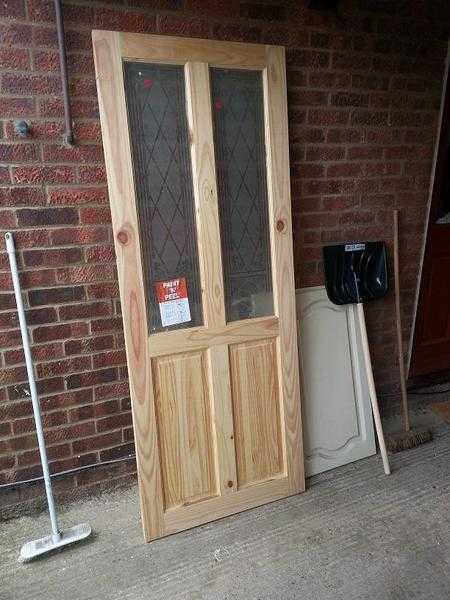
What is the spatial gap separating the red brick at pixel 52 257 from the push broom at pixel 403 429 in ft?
5.97

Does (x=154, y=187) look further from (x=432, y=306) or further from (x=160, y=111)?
(x=432, y=306)

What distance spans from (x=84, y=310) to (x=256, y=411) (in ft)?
3.24

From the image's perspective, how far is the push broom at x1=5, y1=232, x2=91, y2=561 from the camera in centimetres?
174

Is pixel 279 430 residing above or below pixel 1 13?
below

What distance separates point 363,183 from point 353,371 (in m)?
1.10

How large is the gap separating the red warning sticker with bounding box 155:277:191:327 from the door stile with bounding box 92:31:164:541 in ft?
0.30

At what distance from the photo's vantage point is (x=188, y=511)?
2.00m

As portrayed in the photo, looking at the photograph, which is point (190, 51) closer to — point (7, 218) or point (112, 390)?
point (7, 218)

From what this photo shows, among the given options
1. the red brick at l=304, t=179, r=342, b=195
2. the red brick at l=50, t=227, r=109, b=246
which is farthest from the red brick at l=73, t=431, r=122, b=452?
the red brick at l=304, t=179, r=342, b=195

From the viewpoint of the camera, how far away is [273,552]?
1.86 m

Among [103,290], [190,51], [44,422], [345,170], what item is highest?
[190,51]

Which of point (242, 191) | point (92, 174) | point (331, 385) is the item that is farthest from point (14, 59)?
point (331, 385)

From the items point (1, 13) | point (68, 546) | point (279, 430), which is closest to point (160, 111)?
point (1, 13)

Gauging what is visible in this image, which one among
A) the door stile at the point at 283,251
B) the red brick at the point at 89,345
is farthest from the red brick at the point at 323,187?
the red brick at the point at 89,345
